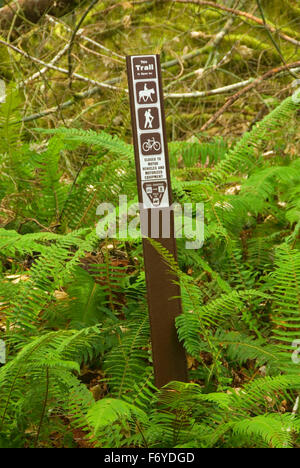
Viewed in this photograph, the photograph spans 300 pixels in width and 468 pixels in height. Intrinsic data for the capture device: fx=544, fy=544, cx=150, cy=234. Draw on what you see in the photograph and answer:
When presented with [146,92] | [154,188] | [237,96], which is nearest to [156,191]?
[154,188]

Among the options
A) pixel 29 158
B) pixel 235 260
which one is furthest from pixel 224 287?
pixel 29 158

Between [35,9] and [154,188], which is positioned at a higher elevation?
[35,9]

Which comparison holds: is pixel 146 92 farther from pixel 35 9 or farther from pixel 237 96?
pixel 35 9

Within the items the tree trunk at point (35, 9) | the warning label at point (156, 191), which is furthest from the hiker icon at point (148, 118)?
the tree trunk at point (35, 9)

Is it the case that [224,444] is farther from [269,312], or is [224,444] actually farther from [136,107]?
[136,107]

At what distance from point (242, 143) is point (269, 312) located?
1018 mm

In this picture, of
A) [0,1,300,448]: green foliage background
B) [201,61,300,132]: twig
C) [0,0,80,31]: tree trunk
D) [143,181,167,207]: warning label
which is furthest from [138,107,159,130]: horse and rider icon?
[0,0,80,31]: tree trunk

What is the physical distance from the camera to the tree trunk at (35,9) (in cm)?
481

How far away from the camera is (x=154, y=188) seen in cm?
220

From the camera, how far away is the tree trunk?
481 cm

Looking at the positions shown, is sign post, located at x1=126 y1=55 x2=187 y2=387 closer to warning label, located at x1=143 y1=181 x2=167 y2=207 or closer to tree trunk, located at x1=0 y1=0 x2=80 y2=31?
warning label, located at x1=143 y1=181 x2=167 y2=207

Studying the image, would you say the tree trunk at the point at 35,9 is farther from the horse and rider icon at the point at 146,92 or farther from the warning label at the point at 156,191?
the warning label at the point at 156,191

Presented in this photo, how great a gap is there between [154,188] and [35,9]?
11.2 feet

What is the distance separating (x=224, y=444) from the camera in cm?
201
